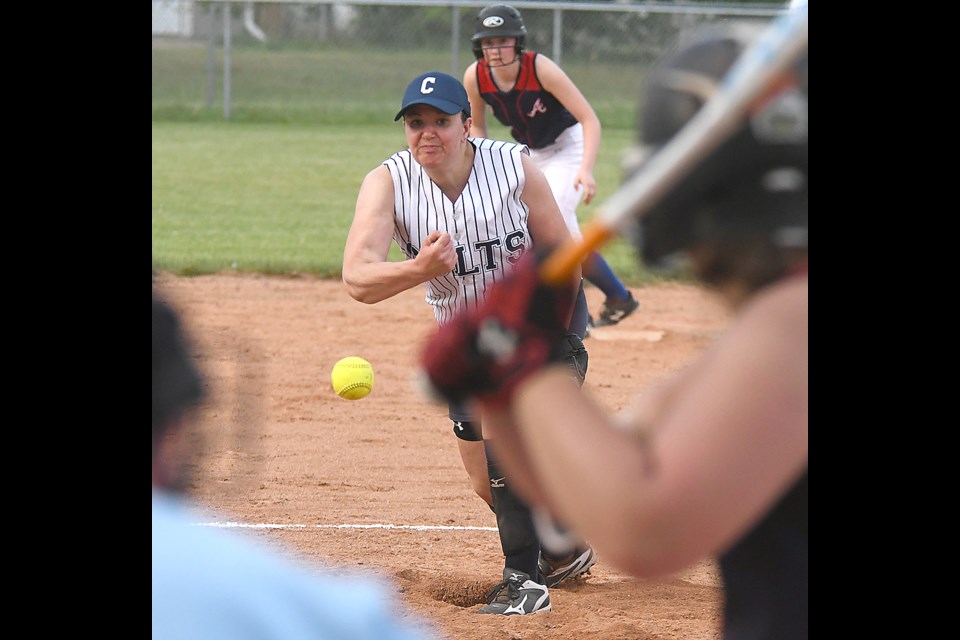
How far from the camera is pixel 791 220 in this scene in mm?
1558

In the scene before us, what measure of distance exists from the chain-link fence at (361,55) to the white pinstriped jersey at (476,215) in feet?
63.8

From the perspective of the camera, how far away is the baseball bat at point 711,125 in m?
1.51

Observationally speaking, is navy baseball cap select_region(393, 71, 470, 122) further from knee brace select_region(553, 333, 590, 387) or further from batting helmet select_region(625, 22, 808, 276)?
batting helmet select_region(625, 22, 808, 276)

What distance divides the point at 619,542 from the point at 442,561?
404 cm

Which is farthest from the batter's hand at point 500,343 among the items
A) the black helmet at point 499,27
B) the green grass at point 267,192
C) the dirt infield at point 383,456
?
the green grass at point 267,192

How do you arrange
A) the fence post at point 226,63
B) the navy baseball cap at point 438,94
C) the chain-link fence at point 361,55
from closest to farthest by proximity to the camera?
the navy baseball cap at point 438,94 → the fence post at point 226,63 → the chain-link fence at point 361,55

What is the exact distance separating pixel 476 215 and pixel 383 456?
256cm

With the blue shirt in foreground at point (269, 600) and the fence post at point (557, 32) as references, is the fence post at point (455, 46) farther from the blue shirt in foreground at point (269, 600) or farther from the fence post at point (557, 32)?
the blue shirt in foreground at point (269, 600)

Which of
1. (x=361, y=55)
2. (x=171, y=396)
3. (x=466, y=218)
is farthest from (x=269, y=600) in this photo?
(x=361, y=55)

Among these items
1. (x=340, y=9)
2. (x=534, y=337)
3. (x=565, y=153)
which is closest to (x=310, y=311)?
(x=565, y=153)

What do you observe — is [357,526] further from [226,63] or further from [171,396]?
[226,63]

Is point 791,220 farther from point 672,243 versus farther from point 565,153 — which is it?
point 565,153

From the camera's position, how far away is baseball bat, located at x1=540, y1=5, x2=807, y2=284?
1.51 m

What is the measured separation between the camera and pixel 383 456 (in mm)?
6949
